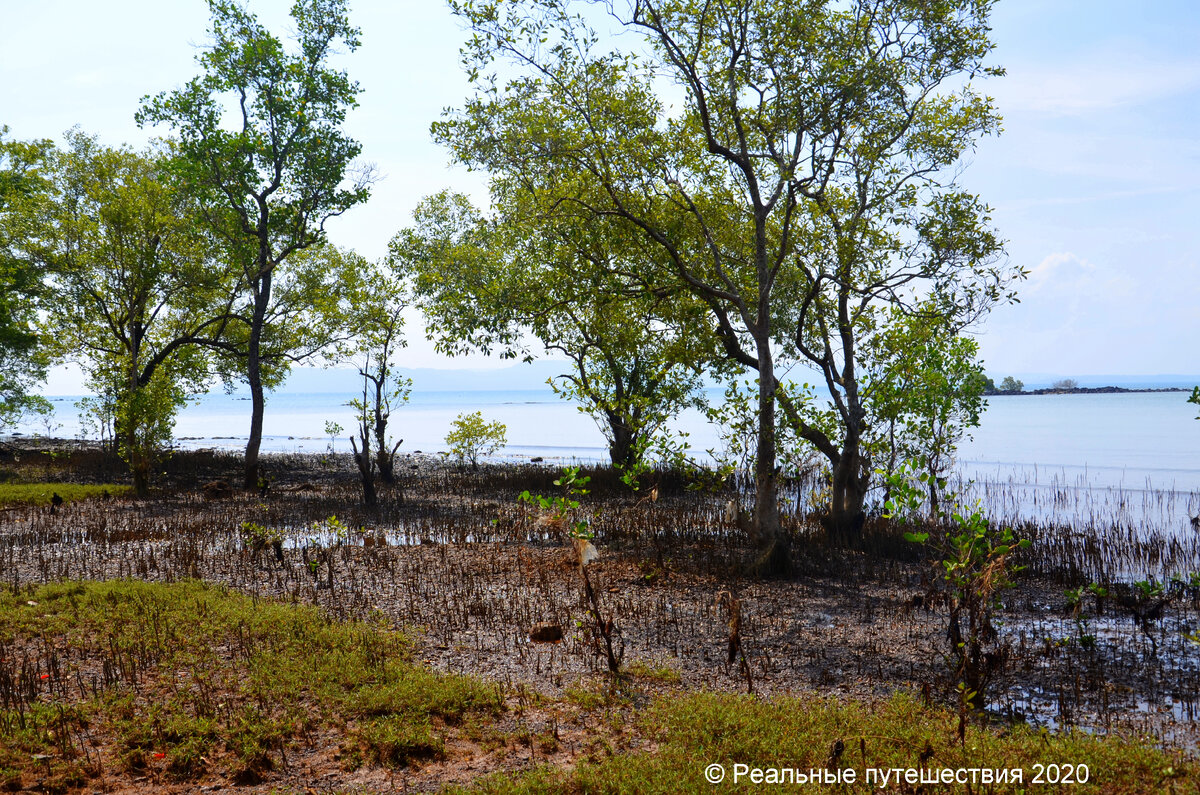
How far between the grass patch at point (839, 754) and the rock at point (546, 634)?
2.42 metres

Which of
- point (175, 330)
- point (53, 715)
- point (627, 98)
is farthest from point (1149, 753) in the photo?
point (175, 330)

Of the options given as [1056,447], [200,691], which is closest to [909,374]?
[200,691]

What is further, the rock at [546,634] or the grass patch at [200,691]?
the rock at [546,634]

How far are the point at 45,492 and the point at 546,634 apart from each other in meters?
19.6

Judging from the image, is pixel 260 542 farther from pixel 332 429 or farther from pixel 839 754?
pixel 332 429

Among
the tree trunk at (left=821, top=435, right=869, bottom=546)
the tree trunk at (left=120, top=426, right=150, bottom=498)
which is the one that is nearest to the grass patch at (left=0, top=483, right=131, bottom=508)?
the tree trunk at (left=120, top=426, right=150, bottom=498)

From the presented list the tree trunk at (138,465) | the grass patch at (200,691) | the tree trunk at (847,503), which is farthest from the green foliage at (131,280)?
the tree trunk at (847,503)

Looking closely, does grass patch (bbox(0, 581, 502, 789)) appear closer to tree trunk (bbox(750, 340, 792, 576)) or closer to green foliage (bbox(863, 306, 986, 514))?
tree trunk (bbox(750, 340, 792, 576))

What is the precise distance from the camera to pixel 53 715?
5988 millimetres

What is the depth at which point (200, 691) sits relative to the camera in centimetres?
661

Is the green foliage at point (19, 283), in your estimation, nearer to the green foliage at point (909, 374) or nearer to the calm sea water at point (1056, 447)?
the calm sea water at point (1056, 447)

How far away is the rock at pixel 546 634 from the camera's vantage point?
8.42 m

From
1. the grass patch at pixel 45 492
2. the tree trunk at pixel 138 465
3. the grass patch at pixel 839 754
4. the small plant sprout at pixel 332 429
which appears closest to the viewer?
the grass patch at pixel 839 754

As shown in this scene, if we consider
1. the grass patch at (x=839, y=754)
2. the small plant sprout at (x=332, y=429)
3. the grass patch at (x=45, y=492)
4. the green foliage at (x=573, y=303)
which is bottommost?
the grass patch at (x=839, y=754)
